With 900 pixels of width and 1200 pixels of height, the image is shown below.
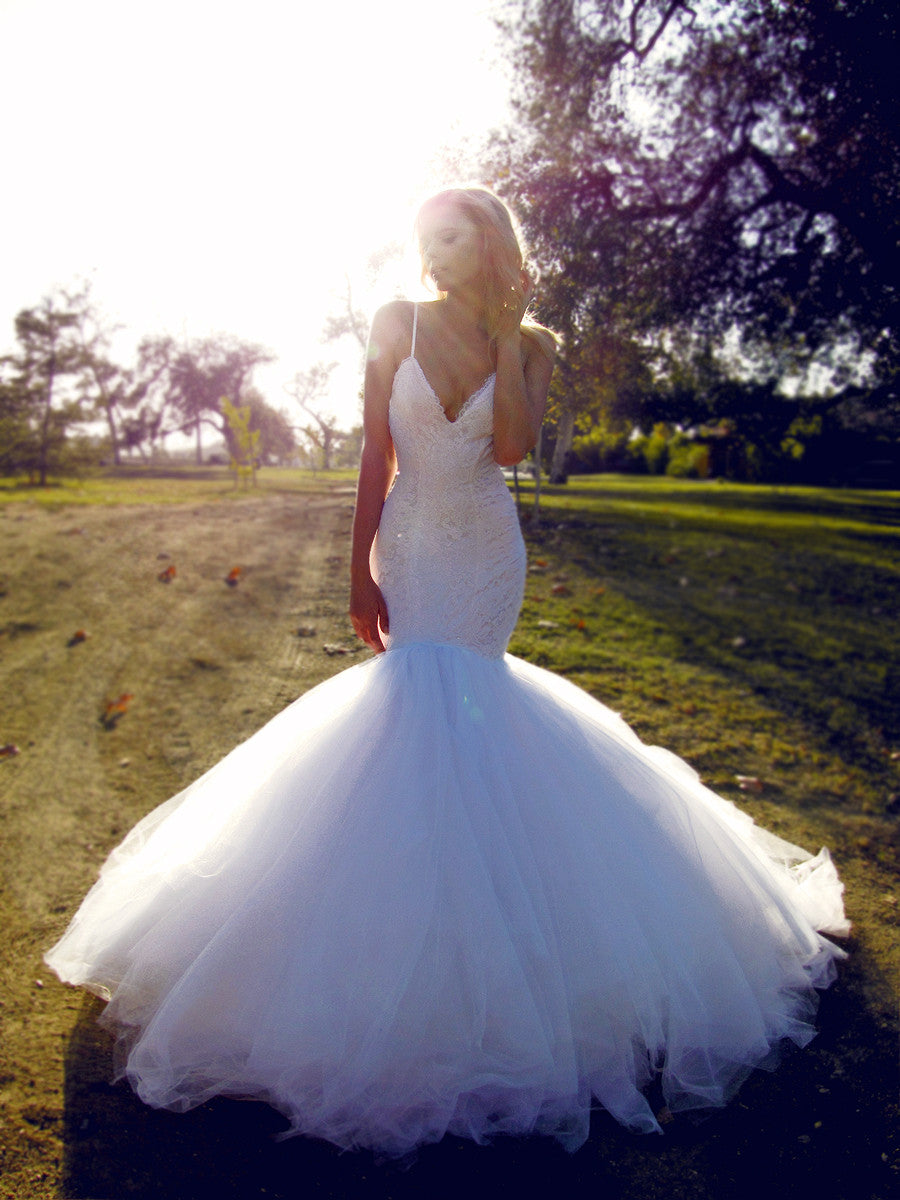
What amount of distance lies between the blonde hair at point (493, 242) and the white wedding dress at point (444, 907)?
35 cm

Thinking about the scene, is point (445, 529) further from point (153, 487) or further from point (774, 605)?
point (153, 487)

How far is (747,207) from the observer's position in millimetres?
8930

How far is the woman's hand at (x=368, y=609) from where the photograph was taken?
2617mm

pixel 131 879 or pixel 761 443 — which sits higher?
pixel 761 443

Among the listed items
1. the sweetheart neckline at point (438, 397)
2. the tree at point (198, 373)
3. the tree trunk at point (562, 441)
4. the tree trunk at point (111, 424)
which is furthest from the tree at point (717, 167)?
the tree trunk at point (111, 424)

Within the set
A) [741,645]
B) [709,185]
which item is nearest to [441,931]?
[741,645]

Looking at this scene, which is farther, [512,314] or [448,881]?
[512,314]

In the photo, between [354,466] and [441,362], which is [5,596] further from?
[441,362]

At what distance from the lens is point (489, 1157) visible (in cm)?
189

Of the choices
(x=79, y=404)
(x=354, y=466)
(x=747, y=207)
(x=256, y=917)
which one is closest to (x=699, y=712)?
(x=354, y=466)

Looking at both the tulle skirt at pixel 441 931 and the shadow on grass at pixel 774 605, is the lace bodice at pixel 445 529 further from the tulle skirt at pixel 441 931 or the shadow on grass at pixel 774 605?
the shadow on grass at pixel 774 605

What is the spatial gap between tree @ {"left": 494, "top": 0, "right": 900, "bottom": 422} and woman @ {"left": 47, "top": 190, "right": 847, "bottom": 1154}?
4.90 meters

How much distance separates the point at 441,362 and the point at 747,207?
851 centimetres

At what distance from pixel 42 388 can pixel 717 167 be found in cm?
903
